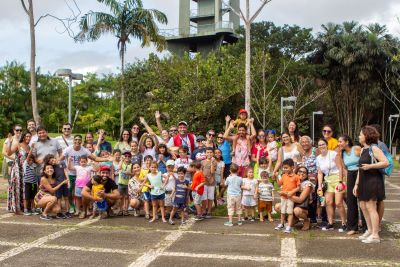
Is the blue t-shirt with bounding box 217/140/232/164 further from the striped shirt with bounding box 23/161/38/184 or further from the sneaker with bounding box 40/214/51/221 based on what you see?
the striped shirt with bounding box 23/161/38/184

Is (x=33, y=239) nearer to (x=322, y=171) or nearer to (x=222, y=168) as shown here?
(x=222, y=168)

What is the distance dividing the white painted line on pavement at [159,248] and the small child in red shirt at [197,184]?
443mm

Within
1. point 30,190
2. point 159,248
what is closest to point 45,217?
point 30,190

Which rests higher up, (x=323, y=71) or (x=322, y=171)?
(x=323, y=71)

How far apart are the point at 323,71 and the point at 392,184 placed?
1894cm

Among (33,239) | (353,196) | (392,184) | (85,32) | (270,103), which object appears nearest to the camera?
(33,239)

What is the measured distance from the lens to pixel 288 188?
23.1 feet

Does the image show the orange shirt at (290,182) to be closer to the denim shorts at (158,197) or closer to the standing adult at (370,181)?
the standing adult at (370,181)

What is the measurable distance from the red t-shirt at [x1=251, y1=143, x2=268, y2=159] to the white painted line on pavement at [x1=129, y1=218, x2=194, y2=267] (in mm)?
1841

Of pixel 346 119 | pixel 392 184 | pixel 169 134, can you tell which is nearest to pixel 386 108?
pixel 346 119

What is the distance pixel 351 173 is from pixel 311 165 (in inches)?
29.2

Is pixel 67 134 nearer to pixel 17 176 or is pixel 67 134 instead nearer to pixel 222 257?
pixel 17 176

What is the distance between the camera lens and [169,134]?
9.30 metres

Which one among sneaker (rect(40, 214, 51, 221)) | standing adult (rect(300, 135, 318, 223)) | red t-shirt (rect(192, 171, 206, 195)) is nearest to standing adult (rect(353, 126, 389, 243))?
standing adult (rect(300, 135, 318, 223))
